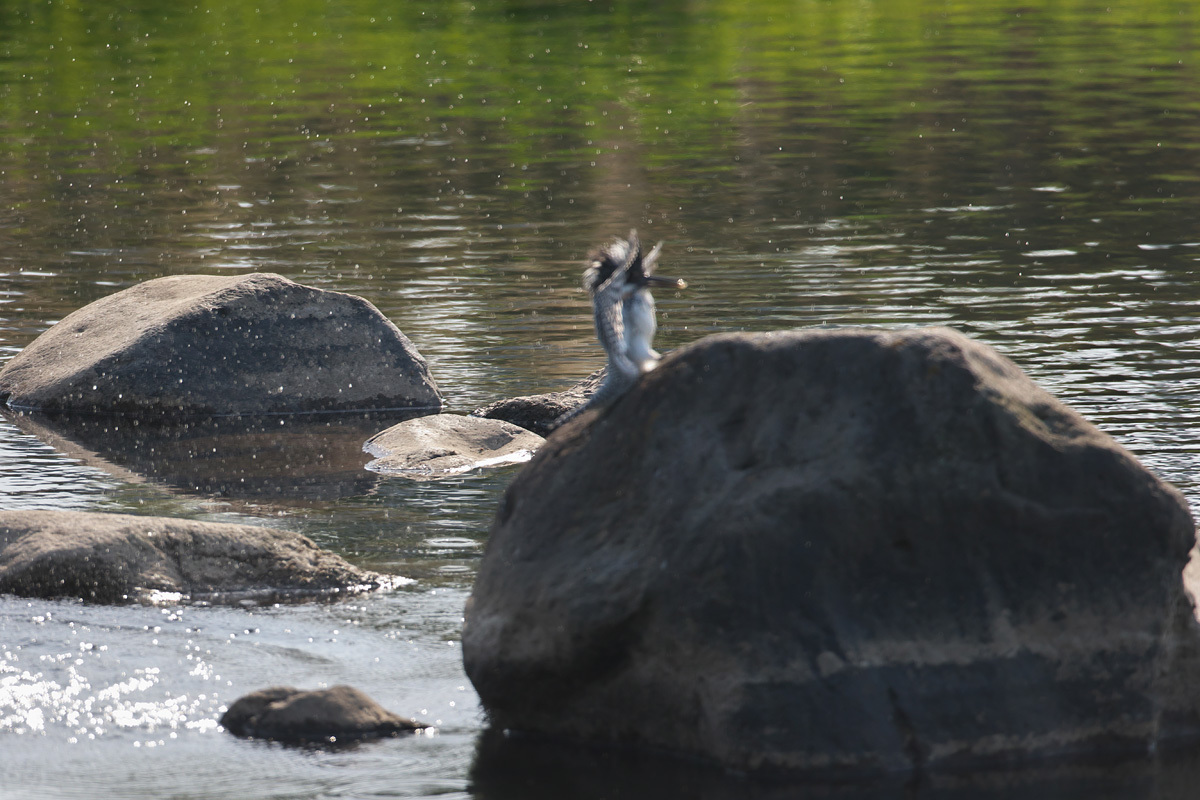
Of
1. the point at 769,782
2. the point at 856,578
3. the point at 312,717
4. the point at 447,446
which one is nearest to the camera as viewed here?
the point at 769,782

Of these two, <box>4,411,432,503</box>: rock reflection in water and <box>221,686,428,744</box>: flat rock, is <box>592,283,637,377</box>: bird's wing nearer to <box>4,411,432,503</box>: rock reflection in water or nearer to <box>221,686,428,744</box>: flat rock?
<box>221,686,428,744</box>: flat rock

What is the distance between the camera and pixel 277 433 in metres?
13.7

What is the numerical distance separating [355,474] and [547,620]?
544cm

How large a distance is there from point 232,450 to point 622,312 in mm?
5522

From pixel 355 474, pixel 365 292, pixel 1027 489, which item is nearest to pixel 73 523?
pixel 355 474

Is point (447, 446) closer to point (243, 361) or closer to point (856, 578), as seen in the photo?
point (243, 361)

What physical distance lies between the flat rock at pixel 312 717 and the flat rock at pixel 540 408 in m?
6.00

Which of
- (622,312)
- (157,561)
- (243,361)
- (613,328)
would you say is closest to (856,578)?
(613,328)

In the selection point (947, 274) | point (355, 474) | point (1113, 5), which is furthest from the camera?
point (1113, 5)

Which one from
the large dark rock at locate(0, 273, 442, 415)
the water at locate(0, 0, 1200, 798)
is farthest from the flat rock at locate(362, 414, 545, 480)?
the large dark rock at locate(0, 273, 442, 415)

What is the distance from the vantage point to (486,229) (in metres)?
22.8

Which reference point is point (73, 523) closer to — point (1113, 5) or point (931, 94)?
point (931, 94)

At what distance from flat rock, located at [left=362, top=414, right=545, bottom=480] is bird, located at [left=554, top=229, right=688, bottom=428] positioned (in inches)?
137

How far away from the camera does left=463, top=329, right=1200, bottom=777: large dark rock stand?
264 inches
